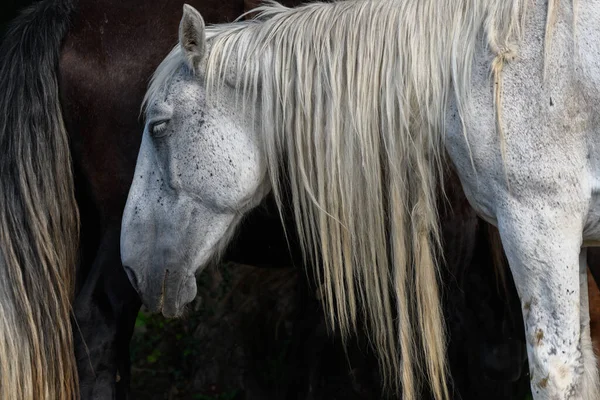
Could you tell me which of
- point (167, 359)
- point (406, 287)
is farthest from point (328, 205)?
point (167, 359)

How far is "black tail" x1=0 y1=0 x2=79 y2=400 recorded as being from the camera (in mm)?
3141

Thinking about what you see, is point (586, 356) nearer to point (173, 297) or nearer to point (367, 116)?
point (367, 116)

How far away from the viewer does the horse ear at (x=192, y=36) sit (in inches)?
107

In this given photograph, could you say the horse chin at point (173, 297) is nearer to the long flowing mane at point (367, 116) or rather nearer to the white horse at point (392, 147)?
the white horse at point (392, 147)

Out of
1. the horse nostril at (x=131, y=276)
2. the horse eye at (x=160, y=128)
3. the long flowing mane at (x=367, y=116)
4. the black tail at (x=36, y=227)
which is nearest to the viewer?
the long flowing mane at (x=367, y=116)

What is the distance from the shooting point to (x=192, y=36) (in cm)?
278

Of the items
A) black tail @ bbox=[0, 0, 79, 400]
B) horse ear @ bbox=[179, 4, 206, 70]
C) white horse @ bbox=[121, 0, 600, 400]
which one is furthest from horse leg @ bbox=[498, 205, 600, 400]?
black tail @ bbox=[0, 0, 79, 400]

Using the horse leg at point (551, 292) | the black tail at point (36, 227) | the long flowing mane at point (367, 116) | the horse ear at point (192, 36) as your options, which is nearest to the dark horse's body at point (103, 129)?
the black tail at point (36, 227)

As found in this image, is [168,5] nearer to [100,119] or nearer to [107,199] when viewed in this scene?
[100,119]

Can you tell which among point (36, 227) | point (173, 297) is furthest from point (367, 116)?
point (36, 227)

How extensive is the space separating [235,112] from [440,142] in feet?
2.03

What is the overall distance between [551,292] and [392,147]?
1.92 ft

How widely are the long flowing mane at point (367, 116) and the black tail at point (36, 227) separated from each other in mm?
532

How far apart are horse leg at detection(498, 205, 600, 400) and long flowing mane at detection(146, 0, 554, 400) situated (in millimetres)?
332
